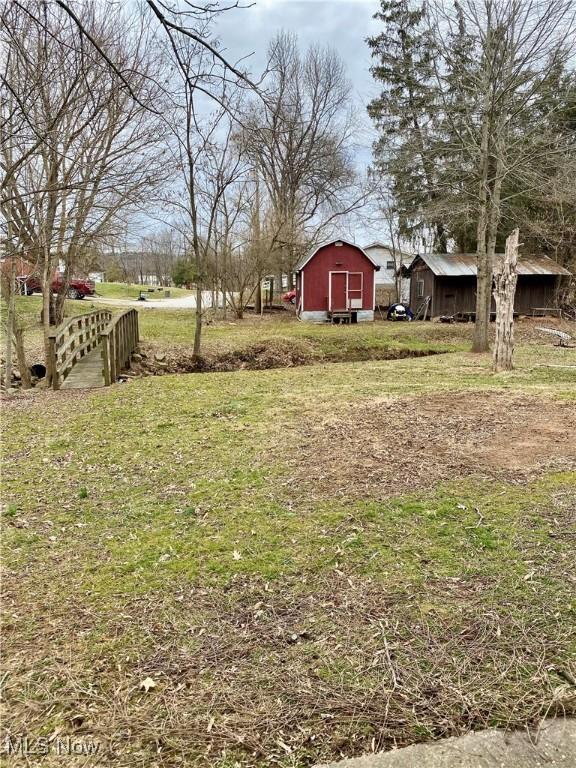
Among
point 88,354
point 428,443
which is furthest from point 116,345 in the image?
point 428,443

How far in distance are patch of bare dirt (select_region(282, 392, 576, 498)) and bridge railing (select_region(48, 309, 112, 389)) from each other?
4.85 meters

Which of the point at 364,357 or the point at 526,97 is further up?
the point at 526,97

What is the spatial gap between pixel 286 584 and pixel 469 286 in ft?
71.6

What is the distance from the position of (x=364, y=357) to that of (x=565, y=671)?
13751 mm

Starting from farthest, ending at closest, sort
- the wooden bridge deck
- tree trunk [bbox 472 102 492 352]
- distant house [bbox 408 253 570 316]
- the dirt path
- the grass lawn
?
the dirt path
distant house [bbox 408 253 570 316]
tree trunk [bbox 472 102 492 352]
the wooden bridge deck
the grass lawn

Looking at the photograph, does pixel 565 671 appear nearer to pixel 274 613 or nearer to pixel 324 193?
pixel 274 613

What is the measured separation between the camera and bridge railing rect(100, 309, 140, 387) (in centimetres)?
889

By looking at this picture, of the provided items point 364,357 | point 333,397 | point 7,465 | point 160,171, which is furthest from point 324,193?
point 7,465

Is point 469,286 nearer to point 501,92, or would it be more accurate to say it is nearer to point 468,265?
point 468,265

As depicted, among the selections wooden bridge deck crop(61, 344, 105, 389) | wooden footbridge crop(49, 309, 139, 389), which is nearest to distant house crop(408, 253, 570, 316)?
wooden footbridge crop(49, 309, 139, 389)

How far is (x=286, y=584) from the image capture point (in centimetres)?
267

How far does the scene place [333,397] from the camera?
7.29m

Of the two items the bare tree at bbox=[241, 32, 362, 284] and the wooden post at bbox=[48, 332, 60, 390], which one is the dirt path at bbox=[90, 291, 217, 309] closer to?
the bare tree at bbox=[241, 32, 362, 284]

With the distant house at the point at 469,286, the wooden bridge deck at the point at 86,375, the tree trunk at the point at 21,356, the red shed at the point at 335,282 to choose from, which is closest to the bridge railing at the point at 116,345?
the wooden bridge deck at the point at 86,375
